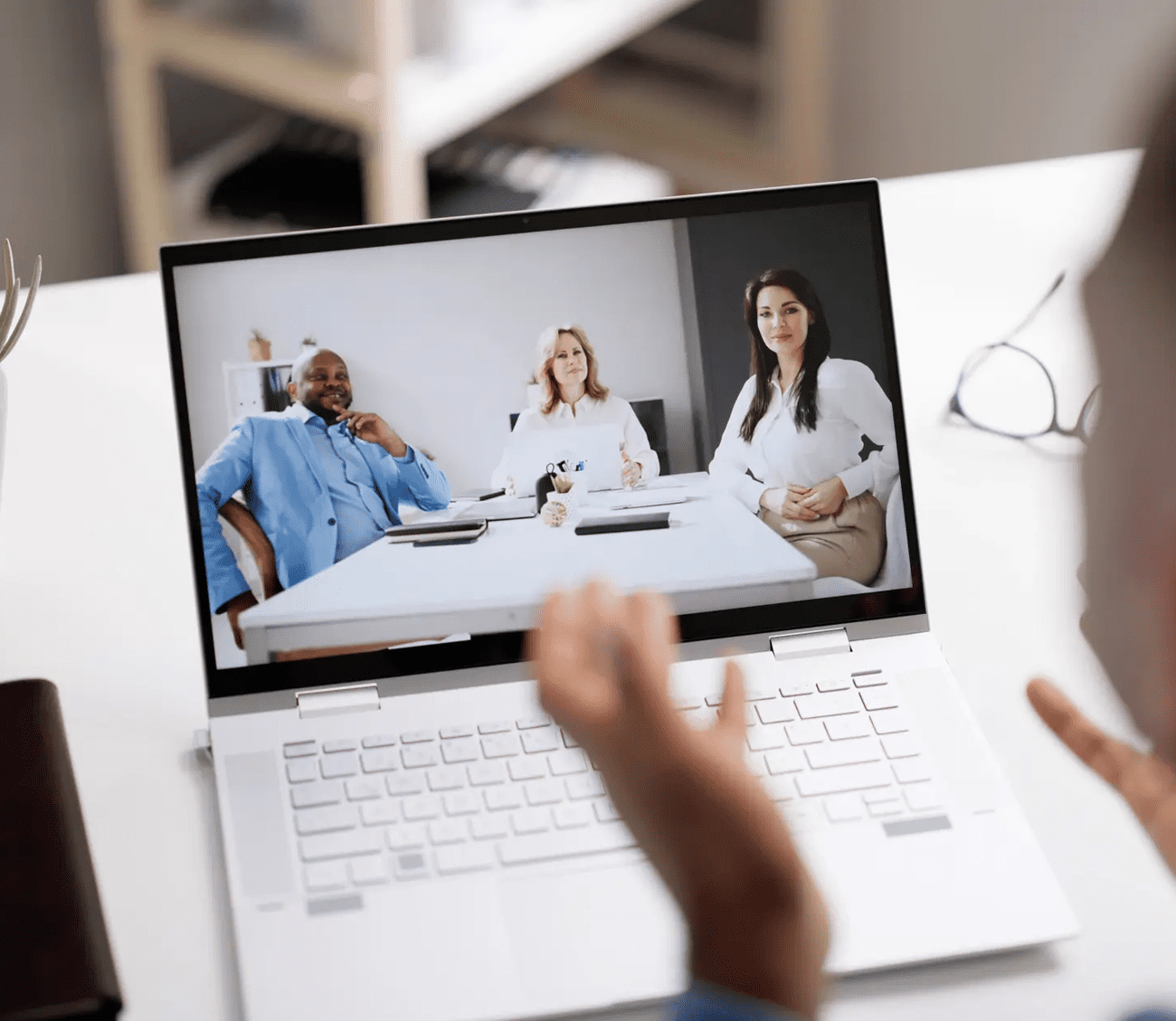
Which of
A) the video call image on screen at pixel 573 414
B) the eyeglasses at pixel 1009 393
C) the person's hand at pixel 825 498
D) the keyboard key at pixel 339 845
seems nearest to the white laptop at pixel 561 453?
the video call image on screen at pixel 573 414

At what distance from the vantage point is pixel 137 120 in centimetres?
168

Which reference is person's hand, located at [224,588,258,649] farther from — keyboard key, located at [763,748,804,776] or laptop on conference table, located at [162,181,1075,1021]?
keyboard key, located at [763,748,804,776]

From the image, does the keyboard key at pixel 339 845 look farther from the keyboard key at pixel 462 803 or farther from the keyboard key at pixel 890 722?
the keyboard key at pixel 890 722

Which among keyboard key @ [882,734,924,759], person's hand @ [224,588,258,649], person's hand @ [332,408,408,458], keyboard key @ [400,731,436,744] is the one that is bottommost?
keyboard key @ [882,734,924,759]

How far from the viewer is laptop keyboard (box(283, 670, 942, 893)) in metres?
0.61

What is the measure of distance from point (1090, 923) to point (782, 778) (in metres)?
0.16

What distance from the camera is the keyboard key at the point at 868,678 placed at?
0.69 m

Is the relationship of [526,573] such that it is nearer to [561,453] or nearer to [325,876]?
[561,453]

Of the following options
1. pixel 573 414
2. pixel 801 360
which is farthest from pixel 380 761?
pixel 801 360

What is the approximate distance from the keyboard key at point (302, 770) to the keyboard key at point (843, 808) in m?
0.27

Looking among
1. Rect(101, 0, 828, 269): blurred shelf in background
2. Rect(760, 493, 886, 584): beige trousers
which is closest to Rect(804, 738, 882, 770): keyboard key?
Rect(760, 493, 886, 584): beige trousers

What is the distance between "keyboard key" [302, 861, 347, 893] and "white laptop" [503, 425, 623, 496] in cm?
23

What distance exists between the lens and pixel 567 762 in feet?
2.13

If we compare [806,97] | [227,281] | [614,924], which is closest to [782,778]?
[614,924]
